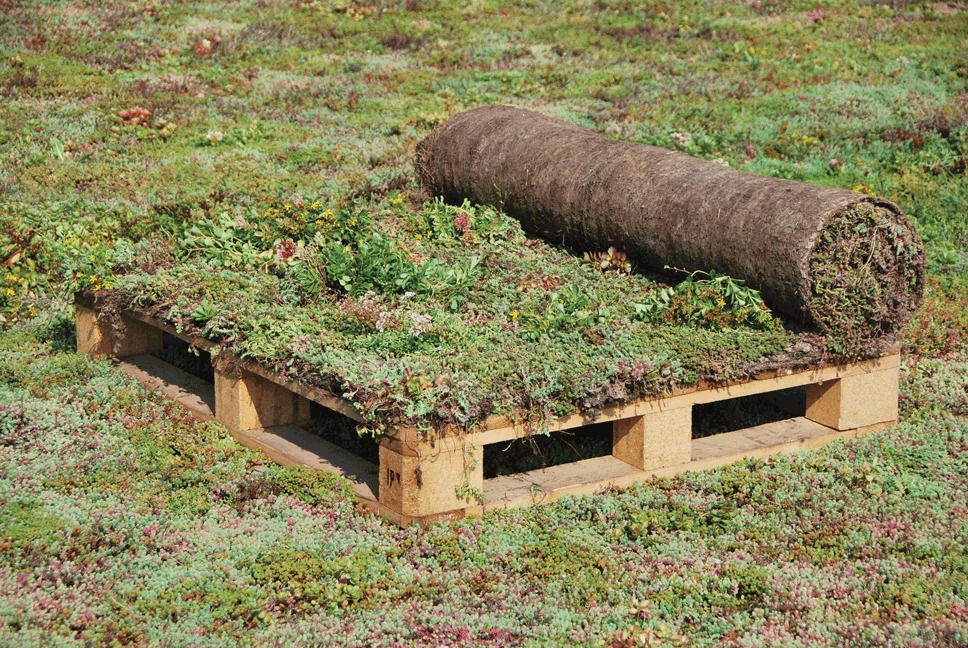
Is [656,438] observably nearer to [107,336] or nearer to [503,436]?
[503,436]

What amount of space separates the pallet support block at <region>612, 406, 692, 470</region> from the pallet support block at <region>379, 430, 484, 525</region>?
1178 mm

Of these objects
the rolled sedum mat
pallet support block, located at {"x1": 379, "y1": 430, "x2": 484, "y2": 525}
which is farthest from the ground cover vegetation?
the rolled sedum mat

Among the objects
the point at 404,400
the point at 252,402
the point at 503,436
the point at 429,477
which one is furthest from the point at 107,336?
the point at 503,436

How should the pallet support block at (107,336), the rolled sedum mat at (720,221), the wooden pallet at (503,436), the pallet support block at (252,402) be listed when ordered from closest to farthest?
the wooden pallet at (503,436) → the rolled sedum mat at (720,221) → the pallet support block at (252,402) → the pallet support block at (107,336)

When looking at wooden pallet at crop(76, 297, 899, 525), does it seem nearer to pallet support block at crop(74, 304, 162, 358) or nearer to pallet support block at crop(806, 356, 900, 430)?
pallet support block at crop(806, 356, 900, 430)

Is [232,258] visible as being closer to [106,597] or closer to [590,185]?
[590,185]

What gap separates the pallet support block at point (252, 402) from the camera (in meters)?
7.55

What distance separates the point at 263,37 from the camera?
1981 centimetres

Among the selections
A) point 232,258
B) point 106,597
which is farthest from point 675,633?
point 232,258

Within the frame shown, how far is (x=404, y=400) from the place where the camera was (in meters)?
6.29

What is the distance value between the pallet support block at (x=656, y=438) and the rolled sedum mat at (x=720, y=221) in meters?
1.22

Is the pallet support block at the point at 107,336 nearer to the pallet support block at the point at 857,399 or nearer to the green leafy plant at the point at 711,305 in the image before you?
the green leafy plant at the point at 711,305

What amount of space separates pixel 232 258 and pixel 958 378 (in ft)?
19.5

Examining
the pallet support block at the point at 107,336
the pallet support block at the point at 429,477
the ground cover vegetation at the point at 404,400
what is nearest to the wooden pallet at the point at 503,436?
the pallet support block at the point at 429,477
